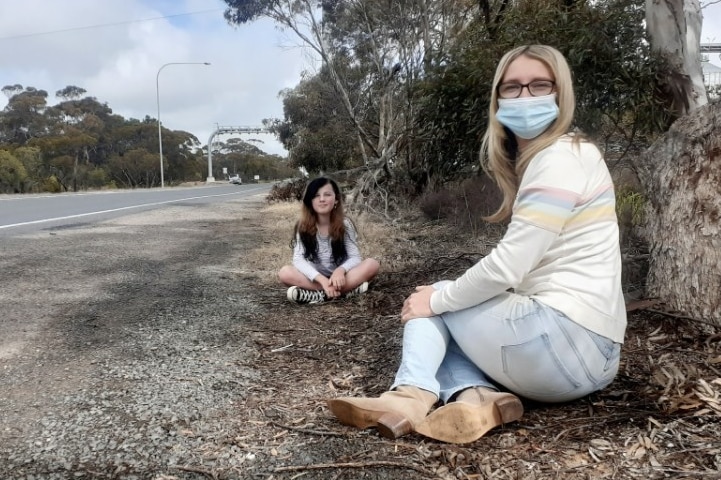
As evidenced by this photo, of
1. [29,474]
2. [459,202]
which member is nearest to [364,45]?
[459,202]

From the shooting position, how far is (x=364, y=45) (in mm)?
15938

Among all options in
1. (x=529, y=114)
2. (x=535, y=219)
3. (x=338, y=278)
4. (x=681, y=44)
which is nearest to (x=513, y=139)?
(x=529, y=114)

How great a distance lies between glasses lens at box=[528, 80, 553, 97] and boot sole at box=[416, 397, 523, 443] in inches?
44.3

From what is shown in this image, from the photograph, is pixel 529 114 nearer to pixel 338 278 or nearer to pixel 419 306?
pixel 419 306

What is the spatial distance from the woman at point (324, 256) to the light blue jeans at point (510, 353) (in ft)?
6.50

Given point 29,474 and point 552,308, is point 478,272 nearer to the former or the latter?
point 552,308

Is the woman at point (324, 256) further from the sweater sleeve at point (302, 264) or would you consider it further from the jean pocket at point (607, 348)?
the jean pocket at point (607, 348)

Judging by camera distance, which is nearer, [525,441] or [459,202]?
[525,441]

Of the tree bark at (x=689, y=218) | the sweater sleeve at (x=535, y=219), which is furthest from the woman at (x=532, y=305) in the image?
the tree bark at (x=689, y=218)

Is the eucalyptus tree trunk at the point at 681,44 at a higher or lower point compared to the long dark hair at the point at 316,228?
higher

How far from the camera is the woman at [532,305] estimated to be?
2.02 metres

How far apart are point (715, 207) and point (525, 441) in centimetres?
155

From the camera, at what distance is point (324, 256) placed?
4.51 metres

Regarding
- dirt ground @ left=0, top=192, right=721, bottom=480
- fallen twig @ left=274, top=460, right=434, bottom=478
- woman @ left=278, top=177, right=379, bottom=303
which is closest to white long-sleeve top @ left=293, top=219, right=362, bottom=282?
woman @ left=278, top=177, right=379, bottom=303
